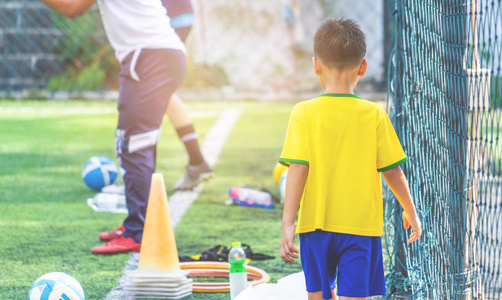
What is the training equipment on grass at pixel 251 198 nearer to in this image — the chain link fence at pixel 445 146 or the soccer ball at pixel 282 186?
the soccer ball at pixel 282 186

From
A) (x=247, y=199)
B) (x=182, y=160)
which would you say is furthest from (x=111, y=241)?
(x=182, y=160)

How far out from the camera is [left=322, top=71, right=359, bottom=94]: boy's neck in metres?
2.95

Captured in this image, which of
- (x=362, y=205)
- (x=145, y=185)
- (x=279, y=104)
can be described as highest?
(x=362, y=205)

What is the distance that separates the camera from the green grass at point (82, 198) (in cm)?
438

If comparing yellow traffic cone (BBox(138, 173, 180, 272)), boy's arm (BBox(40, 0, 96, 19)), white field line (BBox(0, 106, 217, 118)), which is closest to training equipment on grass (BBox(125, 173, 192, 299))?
yellow traffic cone (BBox(138, 173, 180, 272))

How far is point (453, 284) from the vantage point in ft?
11.3

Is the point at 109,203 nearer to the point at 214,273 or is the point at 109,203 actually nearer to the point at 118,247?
the point at 118,247

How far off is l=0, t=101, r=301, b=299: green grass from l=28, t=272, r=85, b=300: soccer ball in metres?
0.26

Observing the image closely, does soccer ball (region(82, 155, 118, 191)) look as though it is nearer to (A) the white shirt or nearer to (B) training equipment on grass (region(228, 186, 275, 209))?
(B) training equipment on grass (region(228, 186, 275, 209))

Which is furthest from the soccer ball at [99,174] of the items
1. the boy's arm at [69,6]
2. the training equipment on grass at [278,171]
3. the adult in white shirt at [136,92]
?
the boy's arm at [69,6]

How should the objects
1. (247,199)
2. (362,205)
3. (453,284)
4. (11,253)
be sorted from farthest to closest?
(247,199) → (11,253) → (453,284) → (362,205)

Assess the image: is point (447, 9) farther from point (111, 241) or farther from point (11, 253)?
point (11, 253)

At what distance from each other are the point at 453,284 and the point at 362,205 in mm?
790

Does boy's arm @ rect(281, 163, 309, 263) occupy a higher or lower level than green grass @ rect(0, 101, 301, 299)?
higher
